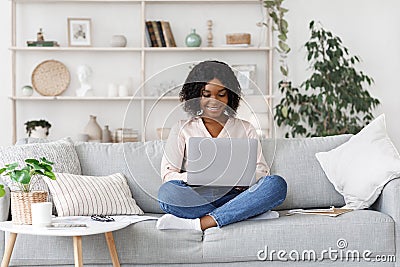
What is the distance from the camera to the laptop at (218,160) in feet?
10.5

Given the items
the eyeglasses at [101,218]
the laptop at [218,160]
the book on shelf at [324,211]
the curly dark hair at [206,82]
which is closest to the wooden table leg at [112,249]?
the eyeglasses at [101,218]

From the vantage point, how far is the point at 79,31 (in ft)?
17.9

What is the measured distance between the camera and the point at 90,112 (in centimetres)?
553

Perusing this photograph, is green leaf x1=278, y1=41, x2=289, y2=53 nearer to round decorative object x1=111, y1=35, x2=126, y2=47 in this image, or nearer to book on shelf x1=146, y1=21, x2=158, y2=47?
book on shelf x1=146, y1=21, x2=158, y2=47

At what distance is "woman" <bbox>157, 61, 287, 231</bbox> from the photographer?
3.06 metres

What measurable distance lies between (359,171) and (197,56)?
2.31 metres

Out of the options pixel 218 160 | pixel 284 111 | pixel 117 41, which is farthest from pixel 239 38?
pixel 218 160

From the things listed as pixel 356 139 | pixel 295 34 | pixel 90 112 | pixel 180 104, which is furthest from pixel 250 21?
pixel 180 104

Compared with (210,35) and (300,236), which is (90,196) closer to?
(300,236)

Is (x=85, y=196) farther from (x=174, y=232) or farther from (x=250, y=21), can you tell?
(x=250, y=21)

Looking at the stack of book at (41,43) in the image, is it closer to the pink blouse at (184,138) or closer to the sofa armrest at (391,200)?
the pink blouse at (184,138)

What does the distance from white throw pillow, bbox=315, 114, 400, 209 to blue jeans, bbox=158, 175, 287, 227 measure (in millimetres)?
383

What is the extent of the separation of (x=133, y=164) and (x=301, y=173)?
829 mm

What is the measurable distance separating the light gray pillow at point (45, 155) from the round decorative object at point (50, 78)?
189cm
